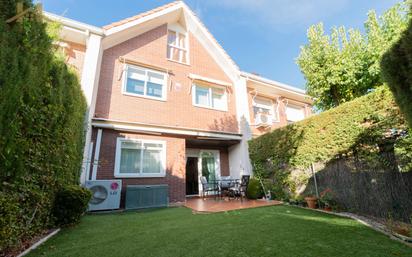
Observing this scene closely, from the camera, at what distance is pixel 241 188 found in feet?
29.2

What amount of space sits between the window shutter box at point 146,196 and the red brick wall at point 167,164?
58 centimetres

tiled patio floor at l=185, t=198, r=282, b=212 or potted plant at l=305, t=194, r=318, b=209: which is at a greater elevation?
potted plant at l=305, t=194, r=318, b=209

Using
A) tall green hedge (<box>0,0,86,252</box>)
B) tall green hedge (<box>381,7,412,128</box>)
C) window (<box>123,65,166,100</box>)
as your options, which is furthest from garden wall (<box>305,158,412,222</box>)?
window (<box>123,65,166,100</box>)

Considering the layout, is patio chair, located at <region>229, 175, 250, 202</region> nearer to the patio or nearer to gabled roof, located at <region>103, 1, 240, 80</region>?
the patio

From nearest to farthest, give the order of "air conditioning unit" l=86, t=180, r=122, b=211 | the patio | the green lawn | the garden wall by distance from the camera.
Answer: the green lawn < the garden wall < the patio < "air conditioning unit" l=86, t=180, r=122, b=211

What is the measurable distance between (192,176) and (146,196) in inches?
151

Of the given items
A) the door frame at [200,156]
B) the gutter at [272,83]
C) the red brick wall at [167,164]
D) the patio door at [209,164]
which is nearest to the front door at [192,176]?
the door frame at [200,156]

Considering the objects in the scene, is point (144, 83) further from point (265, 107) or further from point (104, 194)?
point (265, 107)

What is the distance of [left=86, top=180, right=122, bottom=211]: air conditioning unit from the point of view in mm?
6562

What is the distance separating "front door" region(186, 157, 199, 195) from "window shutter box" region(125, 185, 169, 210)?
3156mm

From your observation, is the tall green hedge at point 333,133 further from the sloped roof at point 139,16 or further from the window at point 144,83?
the sloped roof at point 139,16

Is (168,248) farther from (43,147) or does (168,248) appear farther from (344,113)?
(344,113)

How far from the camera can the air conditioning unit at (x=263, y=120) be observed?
11.3 metres

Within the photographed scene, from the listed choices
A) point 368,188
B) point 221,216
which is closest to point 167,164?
point 221,216
